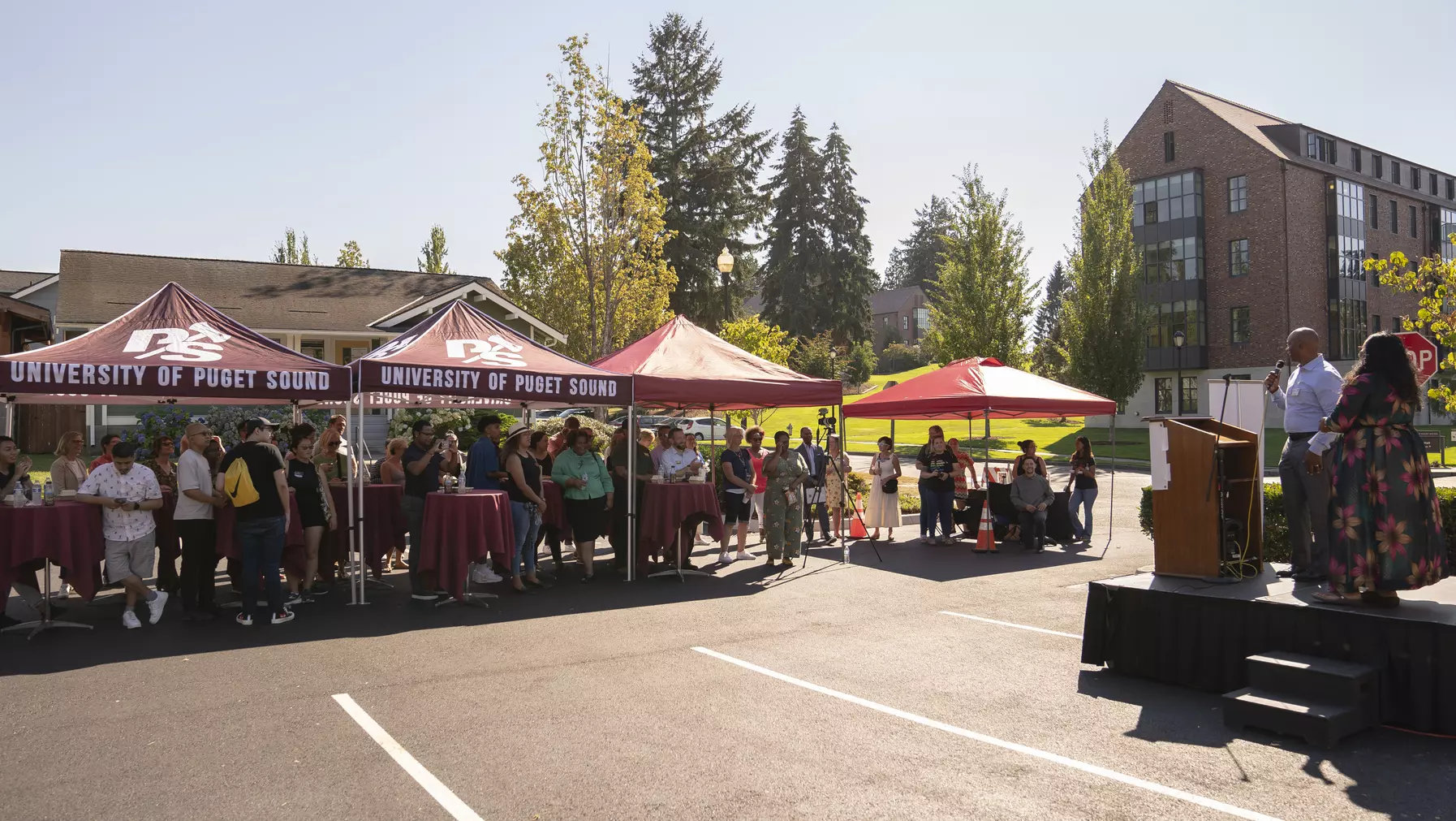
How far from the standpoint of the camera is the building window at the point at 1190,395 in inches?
1924

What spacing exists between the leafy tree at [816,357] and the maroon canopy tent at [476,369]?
130 feet

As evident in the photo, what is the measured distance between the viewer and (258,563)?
359 inches

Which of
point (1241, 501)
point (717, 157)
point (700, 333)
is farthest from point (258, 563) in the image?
point (717, 157)

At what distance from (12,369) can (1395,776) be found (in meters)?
11.0

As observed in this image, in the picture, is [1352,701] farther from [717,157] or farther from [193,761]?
[717,157]

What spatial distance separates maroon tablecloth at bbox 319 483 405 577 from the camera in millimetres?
11328

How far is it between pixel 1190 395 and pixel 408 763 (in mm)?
50895

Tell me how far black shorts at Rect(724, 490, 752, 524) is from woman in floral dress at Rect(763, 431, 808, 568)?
0.89 ft

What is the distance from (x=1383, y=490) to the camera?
19.7 ft

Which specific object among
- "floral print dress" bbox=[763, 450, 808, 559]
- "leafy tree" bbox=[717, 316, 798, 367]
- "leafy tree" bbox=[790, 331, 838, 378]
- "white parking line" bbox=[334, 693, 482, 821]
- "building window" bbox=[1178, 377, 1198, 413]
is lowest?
Answer: "white parking line" bbox=[334, 693, 482, 821]

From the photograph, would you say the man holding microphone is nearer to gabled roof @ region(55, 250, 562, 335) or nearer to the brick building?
gabled roof @ region(55, 250, 562, 335)

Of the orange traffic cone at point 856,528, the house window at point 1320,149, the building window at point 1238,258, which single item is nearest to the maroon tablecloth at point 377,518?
the orange traffic cone at point 856,528

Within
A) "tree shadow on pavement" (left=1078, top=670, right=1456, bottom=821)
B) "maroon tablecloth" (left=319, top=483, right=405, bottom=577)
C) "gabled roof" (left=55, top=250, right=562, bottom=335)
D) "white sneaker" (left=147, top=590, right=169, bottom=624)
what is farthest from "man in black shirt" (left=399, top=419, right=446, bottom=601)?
"gabled roof" (left=55, top=250, right=562, bottom=335)

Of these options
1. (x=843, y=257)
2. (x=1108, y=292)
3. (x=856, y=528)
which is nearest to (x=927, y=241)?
(x=843, y=257)
